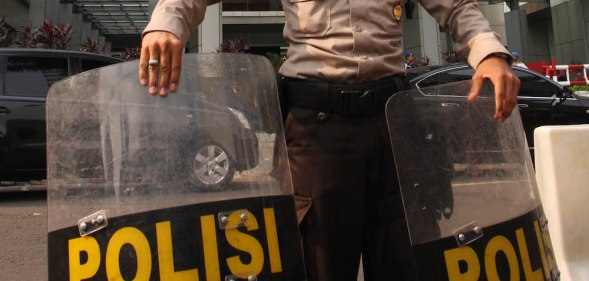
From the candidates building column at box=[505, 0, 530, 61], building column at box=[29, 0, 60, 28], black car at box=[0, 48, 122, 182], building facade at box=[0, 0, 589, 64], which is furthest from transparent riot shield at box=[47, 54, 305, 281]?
building column at box=[505, 0, 530, 61]

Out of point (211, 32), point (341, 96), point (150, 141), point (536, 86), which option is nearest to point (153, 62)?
point (150, 141)

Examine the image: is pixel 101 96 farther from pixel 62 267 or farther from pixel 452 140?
pixel 452 140

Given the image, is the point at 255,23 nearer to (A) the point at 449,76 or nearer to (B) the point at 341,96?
(A) the point at 449,76

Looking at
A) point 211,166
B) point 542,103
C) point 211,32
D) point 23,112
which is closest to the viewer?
point 211,166

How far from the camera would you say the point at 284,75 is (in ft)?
5.63

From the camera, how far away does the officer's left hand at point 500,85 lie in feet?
4.65

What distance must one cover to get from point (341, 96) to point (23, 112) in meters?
5.18

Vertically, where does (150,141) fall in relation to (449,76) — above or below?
below

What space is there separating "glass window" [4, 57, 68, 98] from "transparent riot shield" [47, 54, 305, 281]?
16.8 feet

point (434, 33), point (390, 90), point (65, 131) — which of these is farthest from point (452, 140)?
point (434, 33)

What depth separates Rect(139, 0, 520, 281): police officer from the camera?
155 cm

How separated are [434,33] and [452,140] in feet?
54.0

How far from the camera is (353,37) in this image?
163cm

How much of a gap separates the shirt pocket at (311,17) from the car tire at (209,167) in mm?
545
